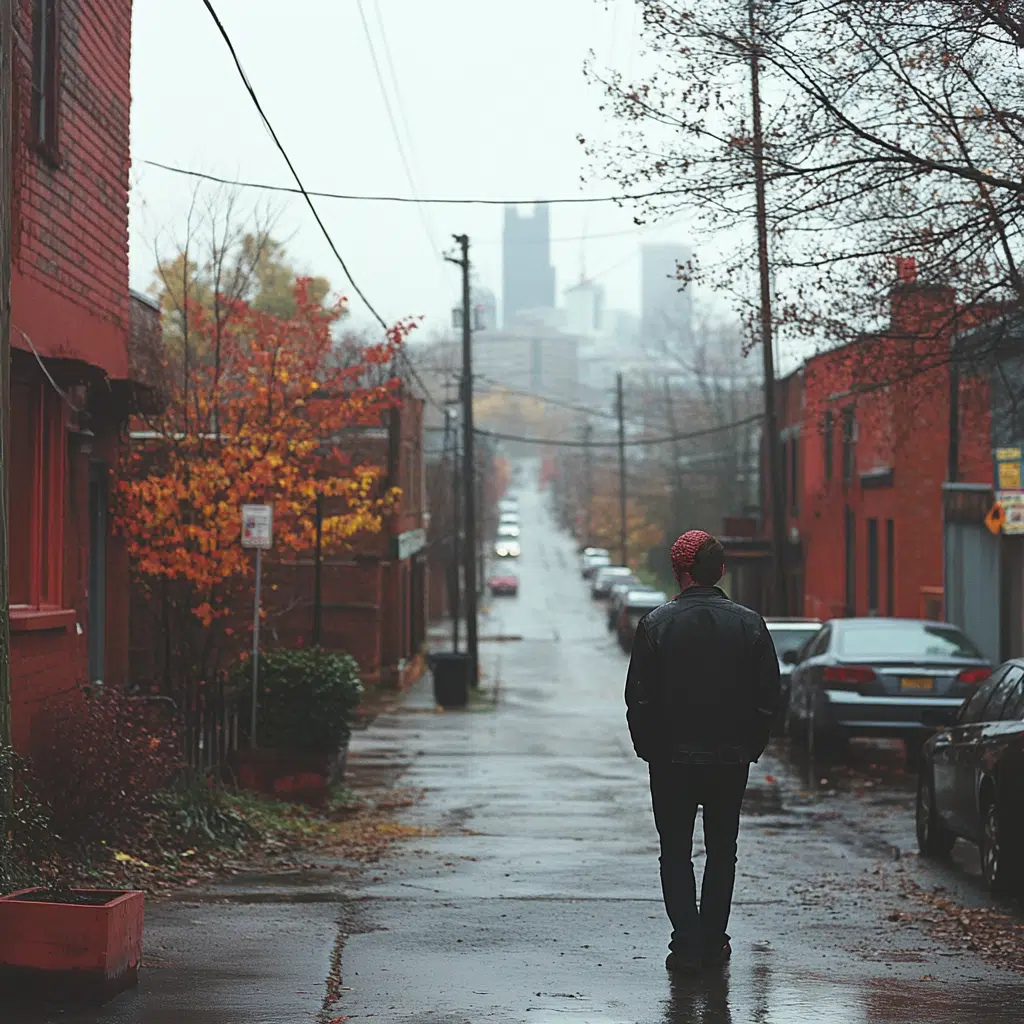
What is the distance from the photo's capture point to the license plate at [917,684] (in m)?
19.2

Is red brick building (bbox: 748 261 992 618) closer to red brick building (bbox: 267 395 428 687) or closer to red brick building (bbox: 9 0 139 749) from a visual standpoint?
red brick building (bbox: 9 0 139 749)

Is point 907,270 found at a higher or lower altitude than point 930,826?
higher

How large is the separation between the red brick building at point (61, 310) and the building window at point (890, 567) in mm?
23890

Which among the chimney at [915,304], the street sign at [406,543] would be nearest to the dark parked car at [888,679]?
the chimney at [915,304]

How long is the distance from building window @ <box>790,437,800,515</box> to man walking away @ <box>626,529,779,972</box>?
41964 mm

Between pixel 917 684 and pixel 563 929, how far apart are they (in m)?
11.0

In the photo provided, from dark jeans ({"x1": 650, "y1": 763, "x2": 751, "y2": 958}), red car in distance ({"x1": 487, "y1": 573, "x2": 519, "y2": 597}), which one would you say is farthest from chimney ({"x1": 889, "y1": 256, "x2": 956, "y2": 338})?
red car in distance ({"x1": 487, "y1": 573, "x2": 519, "y2": 597})

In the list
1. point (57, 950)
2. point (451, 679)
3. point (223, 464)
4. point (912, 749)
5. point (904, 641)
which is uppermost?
point (223, 464)

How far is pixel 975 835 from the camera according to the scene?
11.4 m

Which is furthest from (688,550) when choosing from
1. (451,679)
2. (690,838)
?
(451,679)

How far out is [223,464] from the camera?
22.0 metres

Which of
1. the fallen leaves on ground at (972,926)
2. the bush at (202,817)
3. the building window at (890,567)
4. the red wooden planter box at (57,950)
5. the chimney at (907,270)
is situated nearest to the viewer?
the red wooden planter box at (57,950)

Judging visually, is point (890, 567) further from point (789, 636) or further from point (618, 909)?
point (618, 909)

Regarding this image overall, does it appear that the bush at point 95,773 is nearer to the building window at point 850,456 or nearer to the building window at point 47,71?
the building window at point 47,71
